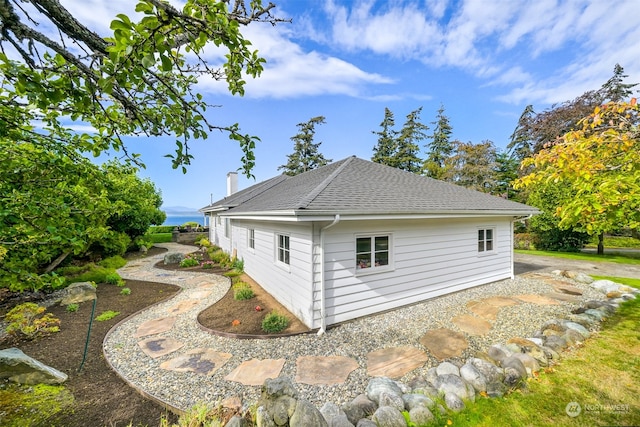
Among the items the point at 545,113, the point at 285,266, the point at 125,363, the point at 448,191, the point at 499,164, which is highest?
the point at 545,113

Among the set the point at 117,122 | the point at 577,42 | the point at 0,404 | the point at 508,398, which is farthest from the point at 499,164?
the point at 0,404

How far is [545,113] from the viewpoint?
23.3 meters

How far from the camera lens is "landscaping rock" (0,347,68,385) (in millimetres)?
3570

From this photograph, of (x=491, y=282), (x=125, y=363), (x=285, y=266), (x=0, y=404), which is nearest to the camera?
(x=0, y=404)

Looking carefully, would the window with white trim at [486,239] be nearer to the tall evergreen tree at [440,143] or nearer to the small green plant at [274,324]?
the small green plant at [274,324]

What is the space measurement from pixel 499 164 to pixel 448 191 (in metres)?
20.7

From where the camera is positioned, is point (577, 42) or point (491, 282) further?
point (491, 282)

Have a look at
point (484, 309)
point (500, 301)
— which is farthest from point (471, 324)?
point (500, 301)

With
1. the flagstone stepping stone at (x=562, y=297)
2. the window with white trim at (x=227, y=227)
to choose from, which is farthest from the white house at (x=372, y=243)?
the window with white trim at (x=227, y=227)

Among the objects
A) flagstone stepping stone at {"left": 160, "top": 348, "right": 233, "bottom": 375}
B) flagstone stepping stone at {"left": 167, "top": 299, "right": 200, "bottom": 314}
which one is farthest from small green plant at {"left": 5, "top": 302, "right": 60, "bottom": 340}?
flagstone stepping stone at {"left": 160, "top": 348, "right": 233, "bottom": 375}

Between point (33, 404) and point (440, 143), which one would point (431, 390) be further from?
point (440, 143)

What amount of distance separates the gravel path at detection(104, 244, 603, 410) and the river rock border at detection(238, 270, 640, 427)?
30 centimetres

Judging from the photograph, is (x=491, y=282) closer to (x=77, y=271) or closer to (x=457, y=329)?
(x=457, y=329)

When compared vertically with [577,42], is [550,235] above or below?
below
